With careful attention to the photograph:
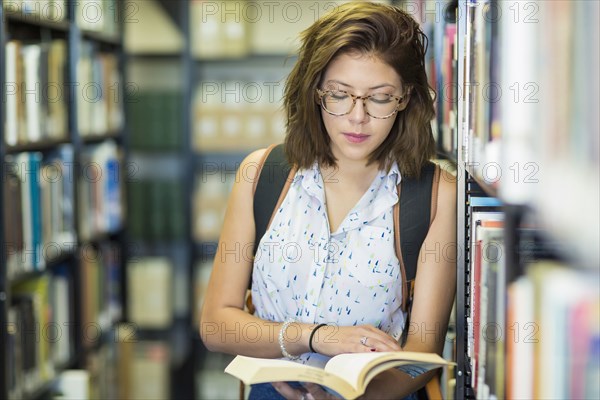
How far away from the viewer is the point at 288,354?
167 centimetres

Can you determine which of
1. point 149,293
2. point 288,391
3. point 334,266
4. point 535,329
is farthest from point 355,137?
point 149,293

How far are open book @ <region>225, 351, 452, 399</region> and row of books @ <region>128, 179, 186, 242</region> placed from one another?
2.47m

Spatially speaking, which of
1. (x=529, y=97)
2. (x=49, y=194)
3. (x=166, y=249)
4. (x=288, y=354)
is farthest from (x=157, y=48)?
(x=529, y=97)

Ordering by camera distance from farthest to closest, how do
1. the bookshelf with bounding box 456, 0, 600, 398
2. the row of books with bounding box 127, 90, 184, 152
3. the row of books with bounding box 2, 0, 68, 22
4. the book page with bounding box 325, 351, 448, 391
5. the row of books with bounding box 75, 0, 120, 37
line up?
the row of books with bounding box 127, 90, 184, 152, the row of books with bounding box 75, 0, 120, 37, the row of books with bounding box 2, 0, 68, 22, the book page with bounding box 325, 351, 448, 391, the bookshelf with bounding box 456, 0, 600, 398

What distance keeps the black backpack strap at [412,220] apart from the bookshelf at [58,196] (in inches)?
45.5

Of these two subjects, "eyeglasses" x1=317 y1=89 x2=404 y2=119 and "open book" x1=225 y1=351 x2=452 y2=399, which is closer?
"open book" x1=225 y1=351 x2=452 y2=399

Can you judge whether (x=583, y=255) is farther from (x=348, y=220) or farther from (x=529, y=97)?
(x=348, y=220)

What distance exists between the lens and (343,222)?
174 centimetres

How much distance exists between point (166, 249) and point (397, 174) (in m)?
2.27

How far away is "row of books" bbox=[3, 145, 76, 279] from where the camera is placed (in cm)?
238

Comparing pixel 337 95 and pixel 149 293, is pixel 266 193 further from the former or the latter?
pixel 149 293

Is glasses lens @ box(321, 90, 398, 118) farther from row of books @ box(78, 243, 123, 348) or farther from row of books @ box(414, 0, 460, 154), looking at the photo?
row of books @ box(78, 243, 123, 348)

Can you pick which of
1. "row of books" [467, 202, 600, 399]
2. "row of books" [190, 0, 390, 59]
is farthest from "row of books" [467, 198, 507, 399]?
"row of books" [190, 0, 390, 59]

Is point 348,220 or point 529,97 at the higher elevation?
point 529,97
